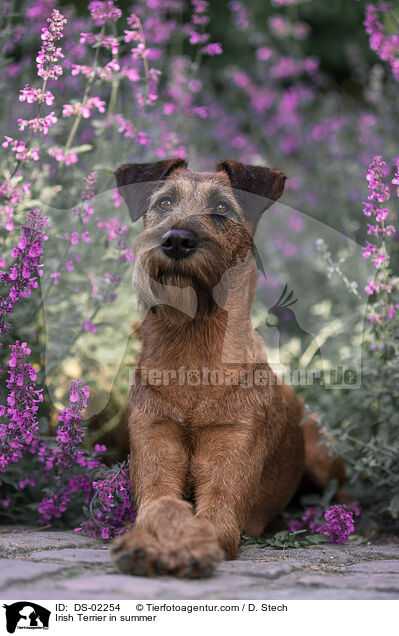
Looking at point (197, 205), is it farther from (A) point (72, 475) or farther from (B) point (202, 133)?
(B) point (202, 133)

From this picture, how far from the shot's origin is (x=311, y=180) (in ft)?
26.4

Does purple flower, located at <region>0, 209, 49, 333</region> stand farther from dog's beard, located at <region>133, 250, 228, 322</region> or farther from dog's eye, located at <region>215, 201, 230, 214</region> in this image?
dog's eye, located at <region>215, 201, 230, 214</region>

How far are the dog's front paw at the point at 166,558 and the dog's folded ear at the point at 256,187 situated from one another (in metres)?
1.72

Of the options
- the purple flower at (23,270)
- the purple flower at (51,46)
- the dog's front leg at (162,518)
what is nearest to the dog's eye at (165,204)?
the purple flower at (23,270)

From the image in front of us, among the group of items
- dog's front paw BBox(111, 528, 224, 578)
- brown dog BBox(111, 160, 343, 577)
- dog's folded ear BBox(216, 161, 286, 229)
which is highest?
dog's folded ear BBox(216, 161, 286, 229)

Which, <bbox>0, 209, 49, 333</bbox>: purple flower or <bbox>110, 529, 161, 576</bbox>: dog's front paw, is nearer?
<bbox>110, 529, 161, 576</bbox>: dog's front paw

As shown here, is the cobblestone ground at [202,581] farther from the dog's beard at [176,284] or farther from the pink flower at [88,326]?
the pink flower at [88,326]

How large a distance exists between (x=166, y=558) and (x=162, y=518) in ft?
0.69

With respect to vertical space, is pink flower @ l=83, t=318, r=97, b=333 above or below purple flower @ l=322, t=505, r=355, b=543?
above

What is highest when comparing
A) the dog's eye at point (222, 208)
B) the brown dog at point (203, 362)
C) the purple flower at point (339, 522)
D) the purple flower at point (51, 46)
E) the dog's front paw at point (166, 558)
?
the purple flower at point (51, 46)

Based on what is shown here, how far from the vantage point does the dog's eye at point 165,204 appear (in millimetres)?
3369

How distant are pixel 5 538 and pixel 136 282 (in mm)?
1266

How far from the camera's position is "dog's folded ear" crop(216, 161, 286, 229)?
3.41 metres

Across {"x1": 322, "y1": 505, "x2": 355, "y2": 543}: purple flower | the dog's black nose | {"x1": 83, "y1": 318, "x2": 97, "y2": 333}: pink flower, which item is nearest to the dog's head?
the dog's black nose
